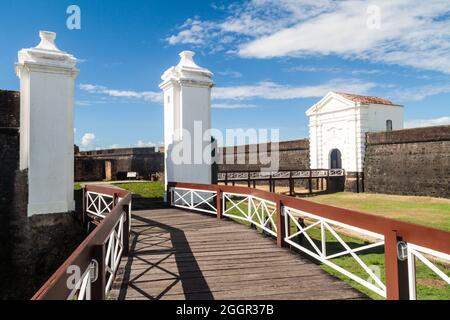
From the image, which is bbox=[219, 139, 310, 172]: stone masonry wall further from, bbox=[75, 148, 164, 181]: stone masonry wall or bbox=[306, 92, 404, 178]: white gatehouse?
bbox=[75, 148, 164, 181]: stone masonry wall

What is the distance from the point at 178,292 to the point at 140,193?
8.49m

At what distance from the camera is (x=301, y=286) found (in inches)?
154

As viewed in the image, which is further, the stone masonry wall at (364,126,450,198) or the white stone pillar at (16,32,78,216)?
the stone masonry wall at (364,126,450,198)

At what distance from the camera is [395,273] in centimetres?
306

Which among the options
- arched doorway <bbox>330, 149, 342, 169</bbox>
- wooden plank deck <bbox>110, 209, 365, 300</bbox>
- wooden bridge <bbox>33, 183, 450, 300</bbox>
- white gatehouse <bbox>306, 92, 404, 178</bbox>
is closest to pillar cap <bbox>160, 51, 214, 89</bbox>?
wooden bridge <bbox>33, 183, 450, 300</bbox>

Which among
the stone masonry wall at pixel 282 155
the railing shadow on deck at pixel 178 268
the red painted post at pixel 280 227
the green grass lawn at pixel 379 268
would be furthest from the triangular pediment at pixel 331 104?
Answer: the railing shadow on deck at pixel 178 268

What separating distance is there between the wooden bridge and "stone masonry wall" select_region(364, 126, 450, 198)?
664 inches

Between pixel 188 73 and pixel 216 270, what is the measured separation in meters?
7.32

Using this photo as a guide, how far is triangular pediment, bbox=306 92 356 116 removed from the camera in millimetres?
25114

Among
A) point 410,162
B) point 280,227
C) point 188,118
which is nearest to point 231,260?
point 280,227

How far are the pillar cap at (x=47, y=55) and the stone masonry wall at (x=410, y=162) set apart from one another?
19.4 meters

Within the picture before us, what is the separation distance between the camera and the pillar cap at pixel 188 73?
34.2 feet

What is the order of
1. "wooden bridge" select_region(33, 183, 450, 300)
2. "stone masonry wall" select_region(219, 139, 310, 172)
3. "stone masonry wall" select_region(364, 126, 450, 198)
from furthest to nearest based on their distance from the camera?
"stone masonry wall" select_region(219, 139, 310, 172)
"stone masonry wall" select_region(364, 126, 450, 198)
"wooden bridge" select_region(33, 183, 450, 300)

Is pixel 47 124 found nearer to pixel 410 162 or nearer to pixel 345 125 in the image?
pixel 410 162
